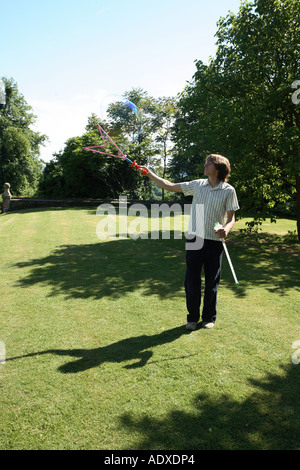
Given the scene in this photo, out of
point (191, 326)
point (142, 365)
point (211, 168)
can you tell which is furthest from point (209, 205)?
point (142, 365)

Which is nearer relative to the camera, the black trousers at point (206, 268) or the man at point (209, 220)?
the man at point (209, 220)

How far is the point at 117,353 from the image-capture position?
398 centimetres

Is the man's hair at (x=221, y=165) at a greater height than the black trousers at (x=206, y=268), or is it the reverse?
the man's hair at (x=221, y=165)

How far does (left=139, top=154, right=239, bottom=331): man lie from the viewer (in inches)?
167

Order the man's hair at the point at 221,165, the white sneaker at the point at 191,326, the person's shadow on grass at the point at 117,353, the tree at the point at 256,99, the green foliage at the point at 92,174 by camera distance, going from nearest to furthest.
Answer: the person's shadow on grass at the point at 117,353, the man's hair at the point at 221,165, the white sneaker at the point at 191,326, the tree at the point at 256,99, the green foliage at the point at 92,174

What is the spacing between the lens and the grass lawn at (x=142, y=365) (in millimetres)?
2702

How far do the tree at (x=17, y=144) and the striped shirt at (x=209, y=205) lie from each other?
43271mm

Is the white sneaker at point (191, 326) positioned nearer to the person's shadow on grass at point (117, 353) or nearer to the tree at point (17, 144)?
the person's shadow on grass at point (117, 353)

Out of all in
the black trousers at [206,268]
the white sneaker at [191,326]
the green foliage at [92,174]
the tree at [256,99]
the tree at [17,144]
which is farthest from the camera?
the tree at [17,144]

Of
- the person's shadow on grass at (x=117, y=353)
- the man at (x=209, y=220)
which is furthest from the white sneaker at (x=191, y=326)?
the person's shadow on grass at (x=117, y=353)

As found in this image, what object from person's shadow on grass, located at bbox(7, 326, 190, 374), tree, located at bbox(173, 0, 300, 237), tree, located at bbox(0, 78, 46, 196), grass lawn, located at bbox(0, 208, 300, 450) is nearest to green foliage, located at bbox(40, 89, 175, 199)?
tree, located at bbox(0, 78, 46, 196)

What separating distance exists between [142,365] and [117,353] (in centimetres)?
42

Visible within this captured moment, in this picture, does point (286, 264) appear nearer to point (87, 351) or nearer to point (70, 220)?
point (87, 351)

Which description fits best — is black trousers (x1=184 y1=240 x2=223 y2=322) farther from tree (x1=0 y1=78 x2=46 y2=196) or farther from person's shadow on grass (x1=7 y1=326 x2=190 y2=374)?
tree (x1=0 y1=78 x2=46 y2=196)
